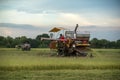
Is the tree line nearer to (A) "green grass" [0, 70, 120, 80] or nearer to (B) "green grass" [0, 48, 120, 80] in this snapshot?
(B) "green grass" [0, 48, 120, 80]

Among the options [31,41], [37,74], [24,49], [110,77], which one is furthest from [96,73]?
[24,49]

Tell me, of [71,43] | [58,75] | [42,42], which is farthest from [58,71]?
[71,43]

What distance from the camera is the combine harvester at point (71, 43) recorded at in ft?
40.9

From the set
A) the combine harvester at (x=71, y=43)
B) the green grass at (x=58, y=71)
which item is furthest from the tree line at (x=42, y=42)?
the green grass at (x=58, y=71)

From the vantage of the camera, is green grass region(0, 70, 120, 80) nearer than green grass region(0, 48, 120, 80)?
Yes

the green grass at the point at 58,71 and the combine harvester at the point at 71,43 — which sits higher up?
the combine harvester at the point at 71,43

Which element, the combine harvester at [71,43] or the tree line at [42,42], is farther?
the combine harvester at [71,43]

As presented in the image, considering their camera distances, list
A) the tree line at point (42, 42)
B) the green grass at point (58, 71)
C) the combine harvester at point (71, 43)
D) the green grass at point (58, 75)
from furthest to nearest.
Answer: the combine harvester at point (71, 43) → the tree line at point (42, 42) → the green grass at point (58, 71) → the green grass at point (58, 75)

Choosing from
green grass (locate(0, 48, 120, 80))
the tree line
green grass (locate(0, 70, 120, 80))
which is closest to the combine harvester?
the tree line

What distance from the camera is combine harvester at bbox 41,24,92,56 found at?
12461 millimetres

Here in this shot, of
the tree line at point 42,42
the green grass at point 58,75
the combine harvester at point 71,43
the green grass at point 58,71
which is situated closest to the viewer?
the green grass at point 58,75

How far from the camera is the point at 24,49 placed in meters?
14.8

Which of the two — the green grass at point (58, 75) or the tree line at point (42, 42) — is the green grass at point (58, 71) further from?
the tree line at point (42, 42)

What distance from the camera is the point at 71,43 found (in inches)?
504
